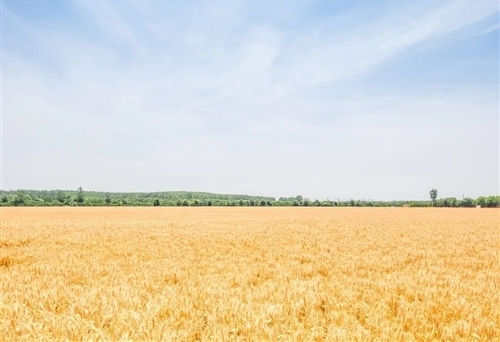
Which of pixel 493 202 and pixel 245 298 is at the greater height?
pixel 493 202

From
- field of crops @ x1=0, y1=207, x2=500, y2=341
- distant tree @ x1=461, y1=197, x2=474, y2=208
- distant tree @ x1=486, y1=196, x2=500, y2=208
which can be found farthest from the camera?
distant tree @ x1=461, y1=197, x2=474, y2=208

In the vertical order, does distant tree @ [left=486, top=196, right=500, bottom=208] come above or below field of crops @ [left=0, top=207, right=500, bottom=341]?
above

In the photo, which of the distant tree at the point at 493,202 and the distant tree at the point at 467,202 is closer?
the distant tree at the point at 493,202

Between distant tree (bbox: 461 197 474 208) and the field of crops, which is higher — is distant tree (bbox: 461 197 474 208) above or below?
above

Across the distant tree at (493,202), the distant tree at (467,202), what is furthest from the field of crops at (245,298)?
the distant tree at (467,202)

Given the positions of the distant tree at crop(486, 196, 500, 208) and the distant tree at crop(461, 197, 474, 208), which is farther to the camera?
the distant tree at crop(461, 197, 474, 208)

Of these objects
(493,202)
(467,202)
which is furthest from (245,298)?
(467,202)

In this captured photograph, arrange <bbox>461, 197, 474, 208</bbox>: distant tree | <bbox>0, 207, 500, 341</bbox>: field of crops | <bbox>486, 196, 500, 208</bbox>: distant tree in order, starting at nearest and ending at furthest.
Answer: <bbox>0, 207, 500, 341</bbox>: field of crops, <bbox>486, 196, 500, 208</bbox>: distant tree, <bbox>461, 197, 474, 208</bbox>: distant tree

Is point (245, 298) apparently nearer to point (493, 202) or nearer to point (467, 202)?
point (493, 202)

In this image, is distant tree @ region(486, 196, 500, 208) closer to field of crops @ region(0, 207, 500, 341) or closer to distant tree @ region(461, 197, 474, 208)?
distant tree @ region(461, 197, 474, 208)

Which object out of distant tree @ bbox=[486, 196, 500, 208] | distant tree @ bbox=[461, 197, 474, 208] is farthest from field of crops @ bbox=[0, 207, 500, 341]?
distant tree @ bbox=[461, 197, 474, 208]

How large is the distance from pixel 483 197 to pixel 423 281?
166m

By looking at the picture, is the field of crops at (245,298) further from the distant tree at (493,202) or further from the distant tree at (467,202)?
the distant tree at (467,202)

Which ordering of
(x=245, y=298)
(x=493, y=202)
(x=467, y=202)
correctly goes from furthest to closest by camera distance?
1. (x=467, y=202)
2. (x=493, y=202)
3. (x=245, y=298)
